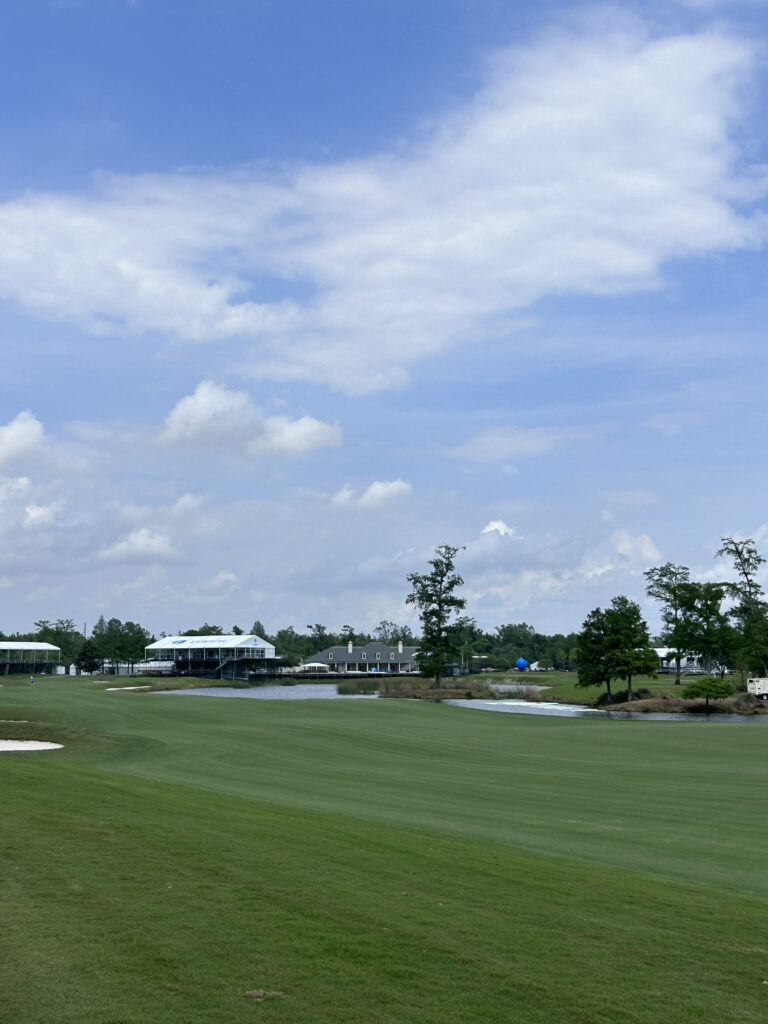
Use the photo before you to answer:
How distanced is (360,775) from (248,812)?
11.0 metres

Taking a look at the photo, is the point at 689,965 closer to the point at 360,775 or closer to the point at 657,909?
the point at 657,909

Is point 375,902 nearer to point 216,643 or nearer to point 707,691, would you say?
point 707,691

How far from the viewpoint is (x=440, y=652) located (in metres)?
103

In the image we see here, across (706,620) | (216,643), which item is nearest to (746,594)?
(706,620)

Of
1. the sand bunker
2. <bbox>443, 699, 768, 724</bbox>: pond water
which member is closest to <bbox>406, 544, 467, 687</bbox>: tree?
<bbox>443, 699, 768, 724</bbox>: pond water

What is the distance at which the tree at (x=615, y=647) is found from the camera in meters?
82.9

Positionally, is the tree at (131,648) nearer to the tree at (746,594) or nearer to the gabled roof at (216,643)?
the gabled roof at (216,643)

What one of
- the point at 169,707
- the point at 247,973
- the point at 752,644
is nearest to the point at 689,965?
the point at 247,973

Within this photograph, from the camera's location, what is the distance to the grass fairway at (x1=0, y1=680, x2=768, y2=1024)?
7.40 metres

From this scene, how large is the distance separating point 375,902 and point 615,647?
77433mm

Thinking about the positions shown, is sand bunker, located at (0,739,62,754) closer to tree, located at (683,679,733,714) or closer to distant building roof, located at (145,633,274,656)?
tree, located at (683,679,733,714)

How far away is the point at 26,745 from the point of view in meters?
30.6

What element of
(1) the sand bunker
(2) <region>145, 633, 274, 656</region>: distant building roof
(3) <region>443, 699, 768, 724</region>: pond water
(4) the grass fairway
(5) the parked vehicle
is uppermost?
(2) <region>145, 633, 274, 656</region>: distant building roof

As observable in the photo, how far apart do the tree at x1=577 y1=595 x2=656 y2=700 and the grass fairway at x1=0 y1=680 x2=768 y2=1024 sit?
60.9m
